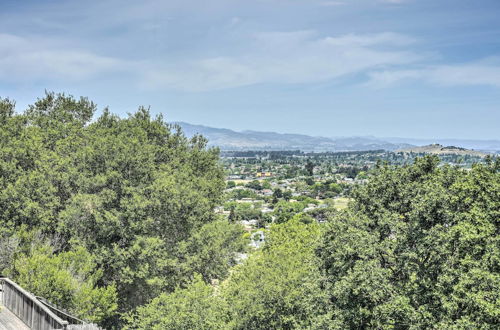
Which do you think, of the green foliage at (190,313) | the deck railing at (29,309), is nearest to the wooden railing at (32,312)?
the deck railing at (29,309)

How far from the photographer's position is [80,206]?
1955 cm

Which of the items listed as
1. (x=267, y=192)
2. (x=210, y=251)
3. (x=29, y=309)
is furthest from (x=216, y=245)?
(x=267, y=192)

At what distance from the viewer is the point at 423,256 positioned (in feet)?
40.5

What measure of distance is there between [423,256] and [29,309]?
1130 cm

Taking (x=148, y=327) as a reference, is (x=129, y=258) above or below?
above

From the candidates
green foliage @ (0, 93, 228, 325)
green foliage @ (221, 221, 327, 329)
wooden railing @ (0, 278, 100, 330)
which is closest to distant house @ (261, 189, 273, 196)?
green foliage @ (0, 93, 228, 325)

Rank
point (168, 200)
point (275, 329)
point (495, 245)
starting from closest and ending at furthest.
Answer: point (495, 245)
point (275, 329)
point (168, 200)

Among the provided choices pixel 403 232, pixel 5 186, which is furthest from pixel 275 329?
pixel 5 186

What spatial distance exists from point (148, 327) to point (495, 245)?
12.1m

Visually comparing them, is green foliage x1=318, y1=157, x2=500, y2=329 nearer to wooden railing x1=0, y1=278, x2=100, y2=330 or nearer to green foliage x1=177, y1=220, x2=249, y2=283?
wooden railing x1=0, y1=278, x2=100, y2=330

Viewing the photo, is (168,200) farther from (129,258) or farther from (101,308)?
(101,308)

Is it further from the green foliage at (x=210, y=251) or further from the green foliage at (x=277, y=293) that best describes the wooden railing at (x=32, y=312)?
the green foliage at (x=210, y=251)

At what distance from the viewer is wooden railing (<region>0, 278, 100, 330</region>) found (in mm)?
9805

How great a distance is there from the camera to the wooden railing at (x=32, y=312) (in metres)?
9.80
